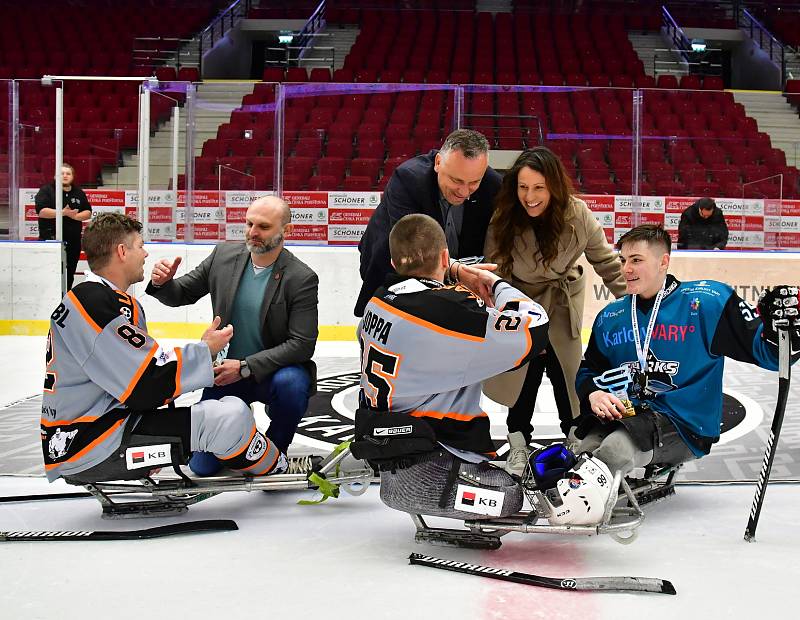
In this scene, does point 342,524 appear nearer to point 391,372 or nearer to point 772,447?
point 391,372

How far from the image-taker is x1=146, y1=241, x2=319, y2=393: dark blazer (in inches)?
121

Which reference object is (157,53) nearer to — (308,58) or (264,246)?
(308,58)

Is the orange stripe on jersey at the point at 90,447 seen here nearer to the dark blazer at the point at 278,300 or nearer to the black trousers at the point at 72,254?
the dark blazer at the point at 278,300

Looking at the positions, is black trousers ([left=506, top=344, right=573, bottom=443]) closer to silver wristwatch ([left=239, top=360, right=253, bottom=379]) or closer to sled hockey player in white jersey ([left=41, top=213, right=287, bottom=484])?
silver wristwatch ([left=239, top=360, right=253, bottom=379])

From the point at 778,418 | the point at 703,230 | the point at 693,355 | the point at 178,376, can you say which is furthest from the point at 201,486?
the point at 703,230

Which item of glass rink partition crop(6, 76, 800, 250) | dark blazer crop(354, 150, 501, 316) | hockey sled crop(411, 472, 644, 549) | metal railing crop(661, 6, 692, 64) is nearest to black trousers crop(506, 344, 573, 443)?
dark blazer crop(354, 150, 501, 316)

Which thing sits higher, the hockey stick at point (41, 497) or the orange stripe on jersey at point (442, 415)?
the orange stripe on jersey at point (442, 415)

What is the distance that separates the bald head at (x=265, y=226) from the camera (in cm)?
312

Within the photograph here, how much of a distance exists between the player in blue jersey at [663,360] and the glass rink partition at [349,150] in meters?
4.30

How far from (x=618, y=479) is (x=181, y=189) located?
5590 millimetres


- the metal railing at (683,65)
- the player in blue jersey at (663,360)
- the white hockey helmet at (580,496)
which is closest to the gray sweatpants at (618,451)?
the player in blue jersey at (663,360)

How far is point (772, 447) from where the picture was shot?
8.34ft

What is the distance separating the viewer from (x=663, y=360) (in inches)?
107

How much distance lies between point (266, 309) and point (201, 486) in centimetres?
70
